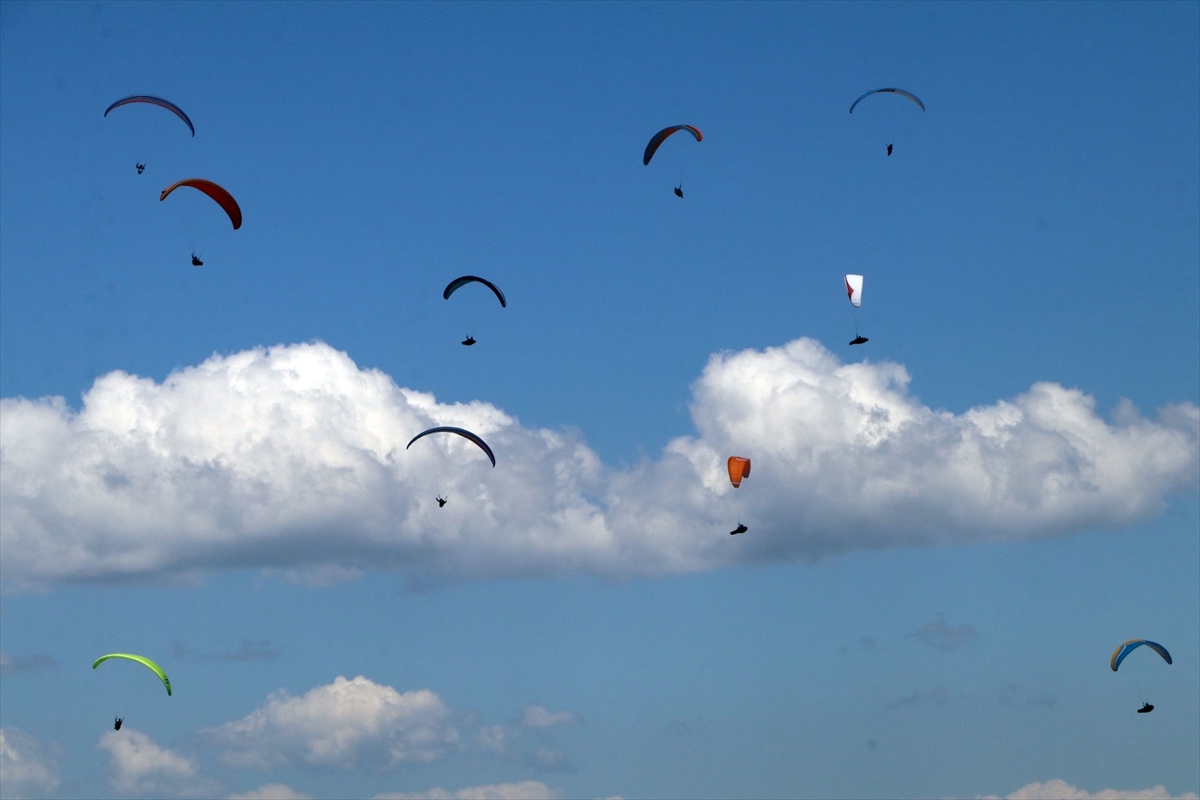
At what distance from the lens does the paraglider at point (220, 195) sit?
89812 millimetres

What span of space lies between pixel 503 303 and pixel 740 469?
61.9 ft

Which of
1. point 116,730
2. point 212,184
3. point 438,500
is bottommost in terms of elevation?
point 116,730

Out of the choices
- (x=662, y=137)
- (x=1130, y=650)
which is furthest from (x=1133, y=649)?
(x=662, y=137)

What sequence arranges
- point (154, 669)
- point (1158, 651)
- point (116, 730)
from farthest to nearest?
point (1158, 651), point (116, 730), point (154, 669)

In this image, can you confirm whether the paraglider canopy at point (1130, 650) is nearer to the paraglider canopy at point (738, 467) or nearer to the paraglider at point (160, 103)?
the paraglider canopy at point (738, 467)

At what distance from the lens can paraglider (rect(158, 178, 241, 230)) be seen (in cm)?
8981

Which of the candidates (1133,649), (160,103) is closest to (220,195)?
(160,103)

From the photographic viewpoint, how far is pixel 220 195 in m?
91.7

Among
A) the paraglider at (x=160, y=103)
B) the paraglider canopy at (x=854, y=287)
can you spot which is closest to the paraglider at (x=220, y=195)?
the paraglider at (x=160, y=103)

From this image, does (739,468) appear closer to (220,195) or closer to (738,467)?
(738,467)

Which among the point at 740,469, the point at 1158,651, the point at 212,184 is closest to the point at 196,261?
the point at 212,184

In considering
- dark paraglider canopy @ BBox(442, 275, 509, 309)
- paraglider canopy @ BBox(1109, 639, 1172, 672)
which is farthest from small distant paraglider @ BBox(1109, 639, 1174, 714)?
dark paraglider canopy @ BBox(442, 275, 509, 309)

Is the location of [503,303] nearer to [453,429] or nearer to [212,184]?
[453,429]

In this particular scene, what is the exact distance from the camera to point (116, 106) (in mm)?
88188
